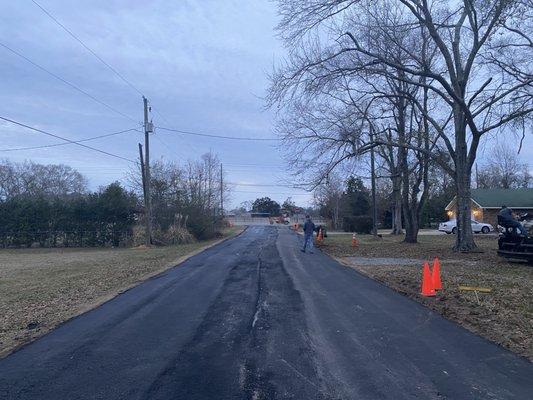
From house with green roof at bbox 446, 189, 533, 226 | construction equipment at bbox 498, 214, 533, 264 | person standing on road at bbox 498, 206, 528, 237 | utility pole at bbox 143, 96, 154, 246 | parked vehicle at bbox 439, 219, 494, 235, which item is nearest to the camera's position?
construction equipment at bbox 498, 214, 533, 264

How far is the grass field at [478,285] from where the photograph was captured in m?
8.26

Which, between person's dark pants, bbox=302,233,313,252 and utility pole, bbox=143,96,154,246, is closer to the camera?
person's dark pants, bbox=302,233,313,252

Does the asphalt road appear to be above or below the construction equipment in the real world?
below

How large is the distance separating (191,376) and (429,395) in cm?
252

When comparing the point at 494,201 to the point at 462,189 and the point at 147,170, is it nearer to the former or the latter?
the point at 462,189

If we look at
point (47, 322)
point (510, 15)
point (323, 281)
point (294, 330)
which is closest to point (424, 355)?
point (294, 330)

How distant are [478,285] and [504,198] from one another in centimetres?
4924

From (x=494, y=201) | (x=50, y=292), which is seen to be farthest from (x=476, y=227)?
(x=50, y=292)

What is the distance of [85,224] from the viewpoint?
39.7m

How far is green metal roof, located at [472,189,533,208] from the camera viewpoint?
55781mm

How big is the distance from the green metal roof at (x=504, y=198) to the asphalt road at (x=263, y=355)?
50439mm

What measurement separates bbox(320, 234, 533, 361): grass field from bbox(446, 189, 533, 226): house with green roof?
3549 cm

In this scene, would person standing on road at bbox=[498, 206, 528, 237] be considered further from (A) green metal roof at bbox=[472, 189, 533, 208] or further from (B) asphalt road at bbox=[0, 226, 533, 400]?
(A) green metal roof at bbox=[472, 189, 533, 208]

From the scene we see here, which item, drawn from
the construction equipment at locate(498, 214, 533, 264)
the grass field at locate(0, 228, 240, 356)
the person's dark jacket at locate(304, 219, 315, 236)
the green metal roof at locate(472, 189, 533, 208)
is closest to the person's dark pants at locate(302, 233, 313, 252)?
the person's dark jacket at locate(304, 219, 315, 236)
